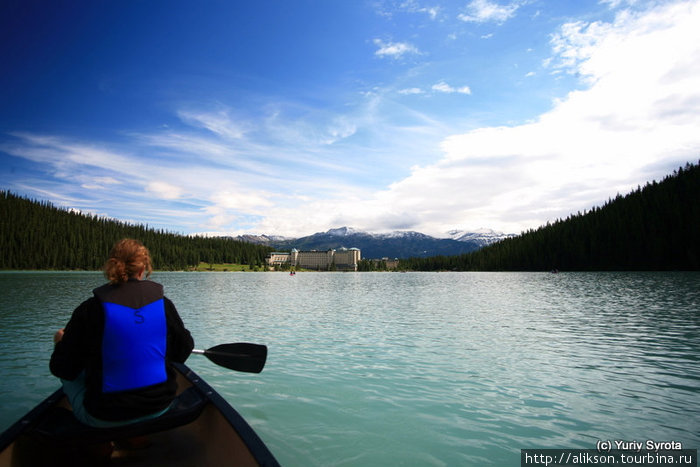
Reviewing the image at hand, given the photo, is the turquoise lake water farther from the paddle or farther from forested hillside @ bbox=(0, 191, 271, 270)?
forested hillside @ bbox=(0, 191, 271, 270)

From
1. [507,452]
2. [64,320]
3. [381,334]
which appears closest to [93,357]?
[507,452]

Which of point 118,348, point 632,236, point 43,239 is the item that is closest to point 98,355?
point 118,348

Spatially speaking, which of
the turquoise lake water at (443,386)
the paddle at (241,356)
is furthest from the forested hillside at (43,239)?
the paddle at (241,356)

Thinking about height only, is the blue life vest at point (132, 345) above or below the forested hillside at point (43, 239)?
below

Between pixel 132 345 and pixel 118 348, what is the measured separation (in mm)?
144

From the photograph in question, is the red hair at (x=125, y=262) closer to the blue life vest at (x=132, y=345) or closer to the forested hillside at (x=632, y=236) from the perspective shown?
the blue life vest at (x=132, y=345)

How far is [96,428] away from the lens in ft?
15.8

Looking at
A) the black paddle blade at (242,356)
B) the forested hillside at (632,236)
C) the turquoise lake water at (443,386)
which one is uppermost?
the forested hillside at (632,236)

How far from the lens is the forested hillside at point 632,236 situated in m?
111

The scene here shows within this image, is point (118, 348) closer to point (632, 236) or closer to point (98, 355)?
point (98, 355)

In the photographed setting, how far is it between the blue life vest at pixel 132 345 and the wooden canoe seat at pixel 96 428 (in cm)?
62

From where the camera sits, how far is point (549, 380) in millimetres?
11484

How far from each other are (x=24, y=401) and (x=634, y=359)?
62.2 ft

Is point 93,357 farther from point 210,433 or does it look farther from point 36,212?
point 36,212
